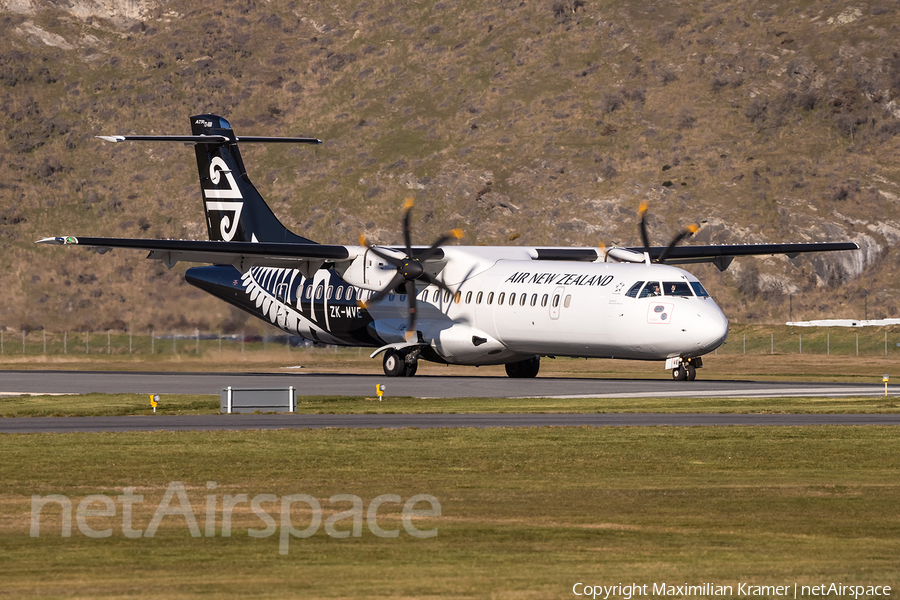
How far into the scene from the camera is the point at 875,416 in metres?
28.3

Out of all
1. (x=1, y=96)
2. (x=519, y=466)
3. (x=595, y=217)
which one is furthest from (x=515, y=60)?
(x=519, y=466)

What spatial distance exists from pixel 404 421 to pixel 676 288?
44.0 ft

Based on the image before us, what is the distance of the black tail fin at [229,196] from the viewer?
50.9 m

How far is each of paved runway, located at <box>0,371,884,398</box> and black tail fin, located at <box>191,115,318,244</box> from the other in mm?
7364

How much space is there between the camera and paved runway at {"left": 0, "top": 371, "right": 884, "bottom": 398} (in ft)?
116

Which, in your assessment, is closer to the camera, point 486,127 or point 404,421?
point 404,421

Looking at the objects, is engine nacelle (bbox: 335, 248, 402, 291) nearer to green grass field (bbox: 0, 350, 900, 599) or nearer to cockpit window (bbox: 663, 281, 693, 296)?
cockpit window (bbox: 663, 281, 693, 296)

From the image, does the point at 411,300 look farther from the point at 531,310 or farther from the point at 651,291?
the point at 651,291

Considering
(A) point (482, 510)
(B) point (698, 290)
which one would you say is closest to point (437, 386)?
(B) point (698, 290)

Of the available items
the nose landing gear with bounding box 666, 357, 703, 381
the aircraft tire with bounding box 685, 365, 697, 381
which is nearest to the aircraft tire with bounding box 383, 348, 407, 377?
the nose landing gear with bounding box 666, 357, 703, 381

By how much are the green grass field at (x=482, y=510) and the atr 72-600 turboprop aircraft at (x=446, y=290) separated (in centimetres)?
1326

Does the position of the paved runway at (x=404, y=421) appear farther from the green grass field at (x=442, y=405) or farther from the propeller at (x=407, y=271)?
the propeller at (x=407, y=271)

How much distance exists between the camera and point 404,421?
88.0 ft

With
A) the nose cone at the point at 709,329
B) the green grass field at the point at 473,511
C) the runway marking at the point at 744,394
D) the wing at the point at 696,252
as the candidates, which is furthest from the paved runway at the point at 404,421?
the wing at the point at 696,252
